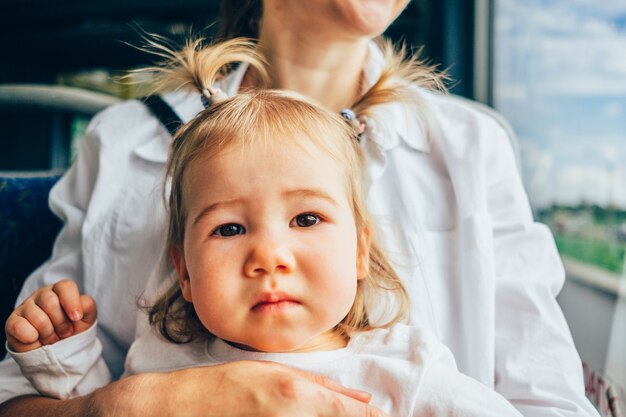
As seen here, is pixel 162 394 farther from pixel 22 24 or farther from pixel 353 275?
pixel 22 24

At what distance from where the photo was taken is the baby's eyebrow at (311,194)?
775 mm

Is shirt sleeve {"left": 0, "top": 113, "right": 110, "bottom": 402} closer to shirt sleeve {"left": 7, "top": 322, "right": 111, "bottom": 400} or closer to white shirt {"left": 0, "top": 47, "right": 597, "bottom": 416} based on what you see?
white shirt {"left": 0, "top": 47, "right": 597, "bottom": 416}

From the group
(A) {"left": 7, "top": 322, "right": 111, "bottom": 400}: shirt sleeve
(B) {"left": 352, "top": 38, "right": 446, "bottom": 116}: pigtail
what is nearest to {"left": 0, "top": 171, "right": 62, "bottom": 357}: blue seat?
(A) {"left": 7, "top": 322, "right": 111, "bottom": 400}: shirt sleeve

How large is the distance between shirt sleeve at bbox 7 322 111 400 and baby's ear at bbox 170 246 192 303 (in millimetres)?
169

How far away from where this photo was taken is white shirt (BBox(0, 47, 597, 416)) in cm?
96

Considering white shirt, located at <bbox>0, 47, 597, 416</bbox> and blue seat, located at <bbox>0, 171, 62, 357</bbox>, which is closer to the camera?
white shirt, located at <bbox>0, 47, 597, 416</bbox>

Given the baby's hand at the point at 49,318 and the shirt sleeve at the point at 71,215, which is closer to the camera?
the baby's hand at the point at 49,318

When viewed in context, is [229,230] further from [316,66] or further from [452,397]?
[316,66]

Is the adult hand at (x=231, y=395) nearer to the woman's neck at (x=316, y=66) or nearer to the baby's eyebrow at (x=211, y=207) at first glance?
the baby's eyebrow at (x=211, y=207)

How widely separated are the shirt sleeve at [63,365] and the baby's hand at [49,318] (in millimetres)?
16

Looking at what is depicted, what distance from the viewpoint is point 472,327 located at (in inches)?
38.2

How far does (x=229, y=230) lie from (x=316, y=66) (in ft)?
1.66

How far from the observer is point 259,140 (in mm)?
792

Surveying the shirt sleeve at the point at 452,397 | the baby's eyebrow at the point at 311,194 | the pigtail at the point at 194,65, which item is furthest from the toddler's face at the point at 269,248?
the pigtail at the point at 194,65
